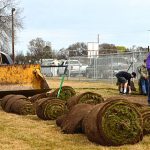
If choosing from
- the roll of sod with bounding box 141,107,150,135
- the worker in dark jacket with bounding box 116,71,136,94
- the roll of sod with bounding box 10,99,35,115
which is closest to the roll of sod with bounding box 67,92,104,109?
the roll of sod with bounding box 141,107,150,135

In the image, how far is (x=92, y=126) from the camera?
25.0ft

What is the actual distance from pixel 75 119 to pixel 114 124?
113 cm

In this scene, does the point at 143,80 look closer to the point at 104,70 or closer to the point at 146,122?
the point at 146,122

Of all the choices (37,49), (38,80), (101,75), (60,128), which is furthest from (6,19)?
(60,128)

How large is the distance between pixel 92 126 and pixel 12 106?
5217 mm

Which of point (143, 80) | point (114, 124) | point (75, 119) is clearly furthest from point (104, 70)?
point (114, 124)

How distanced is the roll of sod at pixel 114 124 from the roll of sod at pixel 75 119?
529 millimetres

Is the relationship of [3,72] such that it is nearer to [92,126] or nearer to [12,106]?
[12,106]

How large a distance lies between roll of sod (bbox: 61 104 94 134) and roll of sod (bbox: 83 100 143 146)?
53 cm

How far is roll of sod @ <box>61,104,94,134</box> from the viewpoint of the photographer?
8491mm

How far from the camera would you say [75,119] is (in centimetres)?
856

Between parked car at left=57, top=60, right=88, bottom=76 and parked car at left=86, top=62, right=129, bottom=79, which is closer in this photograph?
parked car at left=86, top=62, right=129, bottom=79

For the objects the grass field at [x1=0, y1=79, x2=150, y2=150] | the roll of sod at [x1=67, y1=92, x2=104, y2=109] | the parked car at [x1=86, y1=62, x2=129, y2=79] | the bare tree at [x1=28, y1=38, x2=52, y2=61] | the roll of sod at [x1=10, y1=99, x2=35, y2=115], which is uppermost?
the bare tree at [x1=28, y1=38, x2=52, y2=61]

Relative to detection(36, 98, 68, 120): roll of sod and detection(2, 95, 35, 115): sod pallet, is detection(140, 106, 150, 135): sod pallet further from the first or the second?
detection(2, 95, 35, 115): sod pallet
